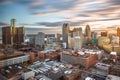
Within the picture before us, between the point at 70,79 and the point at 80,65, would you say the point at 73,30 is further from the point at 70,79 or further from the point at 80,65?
the point at 70,79

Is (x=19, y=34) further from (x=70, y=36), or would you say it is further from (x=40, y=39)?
(x=70, y=36)

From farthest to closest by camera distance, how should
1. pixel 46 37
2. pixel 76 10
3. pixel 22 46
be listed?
pixel 46 37 < pixel 22 46 < pixel 76 10

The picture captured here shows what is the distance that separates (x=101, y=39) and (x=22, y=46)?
6.60 meters

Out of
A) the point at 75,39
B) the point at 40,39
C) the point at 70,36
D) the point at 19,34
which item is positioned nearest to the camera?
the point at 19,34

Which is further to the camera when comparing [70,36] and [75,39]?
[70,36]

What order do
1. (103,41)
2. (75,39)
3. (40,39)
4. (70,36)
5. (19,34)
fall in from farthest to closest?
(70,36) → (40,39) → (103,41) → (75,39) → (19,34)

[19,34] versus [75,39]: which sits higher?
[19,34]

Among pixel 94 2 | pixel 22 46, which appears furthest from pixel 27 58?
pixel 94 2

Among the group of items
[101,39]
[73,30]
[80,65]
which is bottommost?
[80,65]


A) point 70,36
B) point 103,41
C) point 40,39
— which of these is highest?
point 70,36

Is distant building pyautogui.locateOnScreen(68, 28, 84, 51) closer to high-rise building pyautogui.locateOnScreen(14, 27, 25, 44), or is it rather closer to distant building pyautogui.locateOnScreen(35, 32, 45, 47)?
distant building pyautogui.locateOnScreen(35, 32, 45, 47)

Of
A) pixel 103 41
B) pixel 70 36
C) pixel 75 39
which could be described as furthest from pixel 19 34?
pixel 103 41

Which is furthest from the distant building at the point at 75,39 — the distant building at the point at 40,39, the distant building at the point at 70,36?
the distant building at the point at 40,39

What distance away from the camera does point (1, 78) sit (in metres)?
3.23
